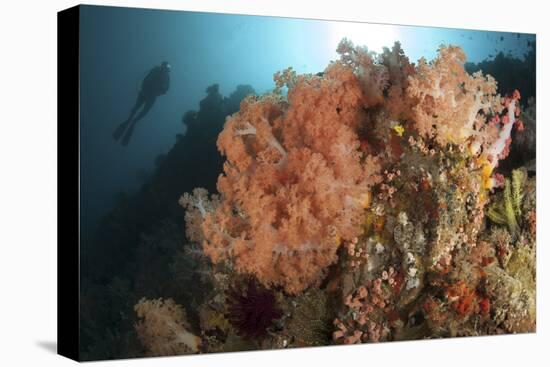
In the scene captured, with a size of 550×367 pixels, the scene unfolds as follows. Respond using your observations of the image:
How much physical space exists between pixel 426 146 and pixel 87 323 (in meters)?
2.98

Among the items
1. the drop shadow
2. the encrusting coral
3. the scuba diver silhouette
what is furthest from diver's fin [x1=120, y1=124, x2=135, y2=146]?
the drop shadow

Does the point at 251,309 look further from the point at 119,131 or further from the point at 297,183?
the point at 119,131

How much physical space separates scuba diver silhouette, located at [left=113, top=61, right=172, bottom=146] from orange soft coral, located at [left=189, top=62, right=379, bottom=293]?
57 cm

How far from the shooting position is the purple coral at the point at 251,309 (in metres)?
9.17

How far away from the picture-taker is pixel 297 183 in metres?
9.31

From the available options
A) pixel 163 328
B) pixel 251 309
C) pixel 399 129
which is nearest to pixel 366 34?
pixel 399 129

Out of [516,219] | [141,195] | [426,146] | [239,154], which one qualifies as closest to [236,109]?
[239,154]

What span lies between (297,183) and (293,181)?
3 cm

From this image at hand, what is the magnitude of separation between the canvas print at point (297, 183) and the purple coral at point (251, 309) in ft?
0.04

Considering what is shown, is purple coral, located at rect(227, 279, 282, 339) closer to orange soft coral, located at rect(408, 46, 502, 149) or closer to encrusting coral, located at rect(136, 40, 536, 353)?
encrusting coral, located at rect(136, 40, 536, 353)

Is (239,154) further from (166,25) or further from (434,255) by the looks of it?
(434,255)

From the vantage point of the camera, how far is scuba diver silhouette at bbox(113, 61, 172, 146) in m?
8.78

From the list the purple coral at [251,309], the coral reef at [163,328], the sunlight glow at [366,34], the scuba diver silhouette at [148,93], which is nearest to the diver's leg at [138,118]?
the scuba diver silhouette at [148,93]

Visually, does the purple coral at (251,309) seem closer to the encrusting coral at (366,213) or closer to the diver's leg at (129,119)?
the encrusting coral at (366,213)
